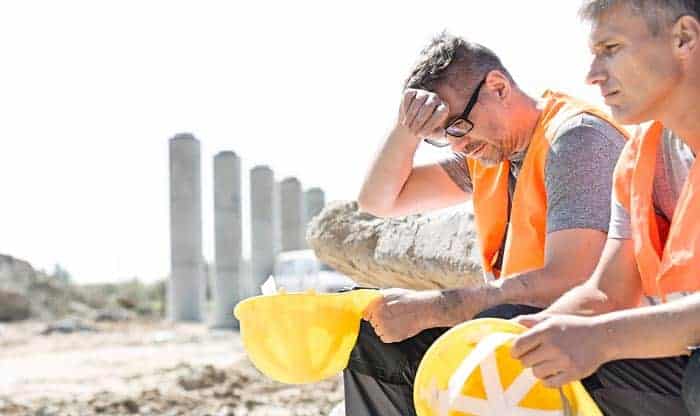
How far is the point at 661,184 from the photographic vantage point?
7.54 feet

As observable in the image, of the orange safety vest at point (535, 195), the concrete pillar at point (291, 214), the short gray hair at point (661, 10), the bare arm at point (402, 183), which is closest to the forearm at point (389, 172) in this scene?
the bare arm at point (402, 183)

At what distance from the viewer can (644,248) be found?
225 cm

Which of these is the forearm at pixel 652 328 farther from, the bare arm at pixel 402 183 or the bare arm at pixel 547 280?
the bare arm at pixel 402 183

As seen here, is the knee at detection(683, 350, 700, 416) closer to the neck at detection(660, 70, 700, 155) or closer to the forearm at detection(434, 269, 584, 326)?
the neck at detection(660, 70, 700, 155)

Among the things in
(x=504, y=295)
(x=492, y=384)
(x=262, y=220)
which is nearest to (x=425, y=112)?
(x=504, y=295)

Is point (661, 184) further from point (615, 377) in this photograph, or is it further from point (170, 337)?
point (170, 337)

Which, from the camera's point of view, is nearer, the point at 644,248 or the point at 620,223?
the point at 644,248

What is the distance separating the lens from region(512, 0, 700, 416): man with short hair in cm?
188

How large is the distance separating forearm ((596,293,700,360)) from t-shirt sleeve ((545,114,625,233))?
2.47 feet

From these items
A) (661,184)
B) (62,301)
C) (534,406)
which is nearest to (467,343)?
(534,406)

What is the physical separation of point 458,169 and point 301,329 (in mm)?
1028

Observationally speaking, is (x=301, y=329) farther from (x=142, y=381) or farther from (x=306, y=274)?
(x=306, y=274)

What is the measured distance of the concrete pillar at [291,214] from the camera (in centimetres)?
2327

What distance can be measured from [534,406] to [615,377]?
33 centimetres
